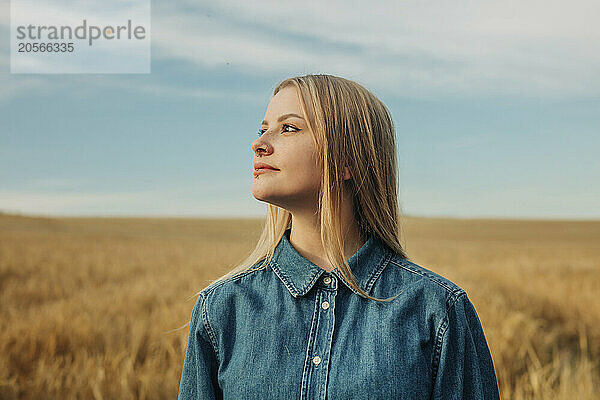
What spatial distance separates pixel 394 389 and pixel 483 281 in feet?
31.5

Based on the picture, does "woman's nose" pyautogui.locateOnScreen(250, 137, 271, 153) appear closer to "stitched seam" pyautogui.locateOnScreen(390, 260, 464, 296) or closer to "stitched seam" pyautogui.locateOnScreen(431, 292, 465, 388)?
"stitched seam" pyautogui.locateOnScreen(390, 260, 464, 296)

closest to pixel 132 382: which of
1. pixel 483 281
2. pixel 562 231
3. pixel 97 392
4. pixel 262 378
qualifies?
pixel 97 392

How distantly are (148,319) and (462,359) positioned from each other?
436cm

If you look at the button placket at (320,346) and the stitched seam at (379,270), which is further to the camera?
the stitched seam at (379,270)

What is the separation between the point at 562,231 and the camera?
37.1 metres

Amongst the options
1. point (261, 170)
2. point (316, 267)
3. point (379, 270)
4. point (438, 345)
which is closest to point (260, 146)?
point (261, 170)

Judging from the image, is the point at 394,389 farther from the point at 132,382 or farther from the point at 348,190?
the point at 132,382

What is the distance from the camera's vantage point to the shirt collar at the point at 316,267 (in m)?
1.70

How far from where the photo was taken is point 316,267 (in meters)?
1.73

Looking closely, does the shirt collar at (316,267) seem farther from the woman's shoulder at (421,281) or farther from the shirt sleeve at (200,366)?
the shirt sleeve at (200,366)

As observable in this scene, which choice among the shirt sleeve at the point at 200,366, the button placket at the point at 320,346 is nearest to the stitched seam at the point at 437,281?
the button placket at the point at 320,346

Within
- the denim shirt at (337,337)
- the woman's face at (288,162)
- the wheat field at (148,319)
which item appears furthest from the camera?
the wheat field at (148,319)

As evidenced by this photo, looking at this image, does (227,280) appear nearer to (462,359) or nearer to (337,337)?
(337,337)

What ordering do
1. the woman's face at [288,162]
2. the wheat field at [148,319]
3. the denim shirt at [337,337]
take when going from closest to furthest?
the denim shirt at [337,337], the woman's face at [288,162], the wheat field at [148,319]
